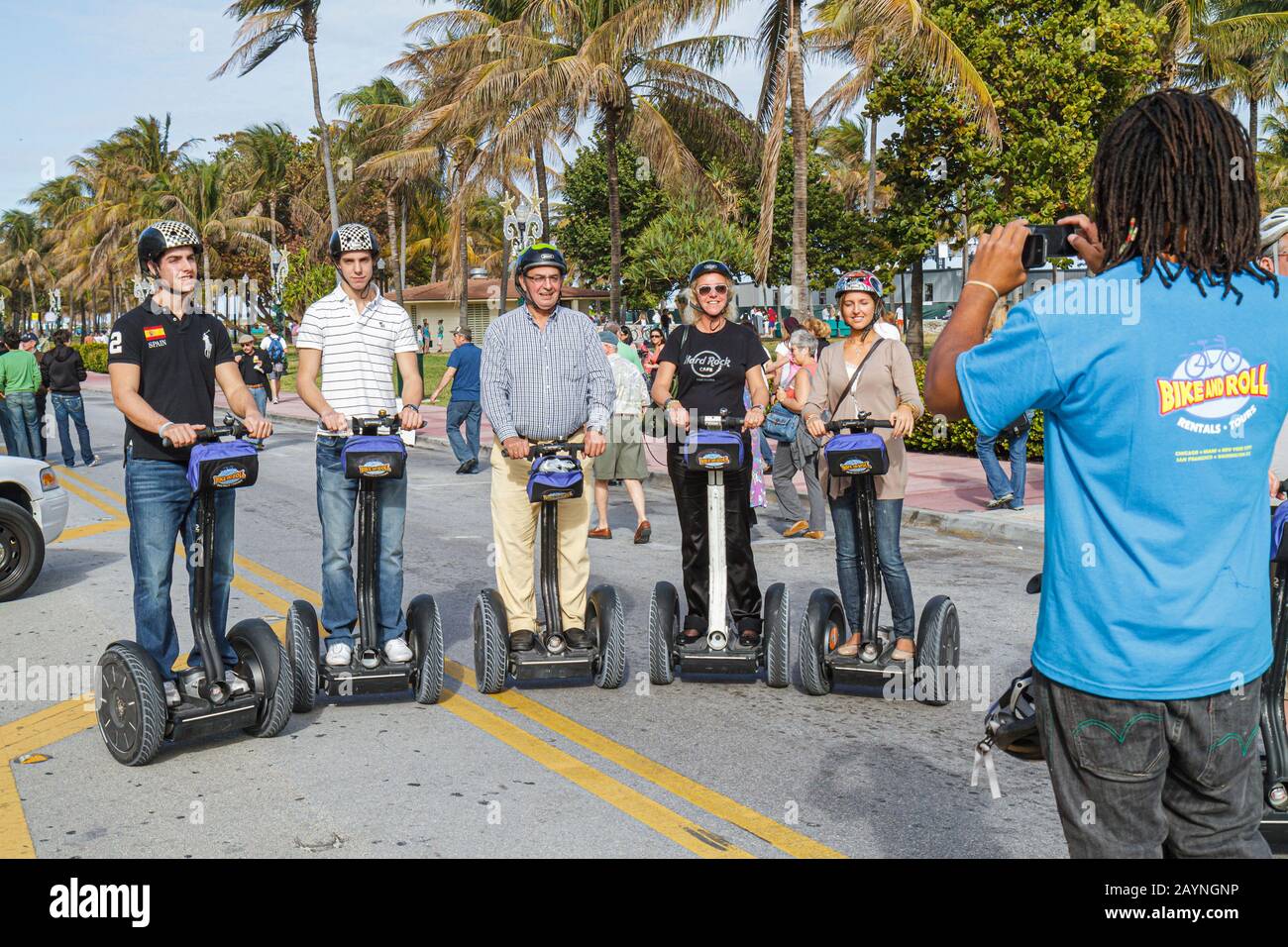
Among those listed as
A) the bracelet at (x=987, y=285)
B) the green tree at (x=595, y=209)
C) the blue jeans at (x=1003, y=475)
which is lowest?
the blue jeans at (x=1003, y=475)

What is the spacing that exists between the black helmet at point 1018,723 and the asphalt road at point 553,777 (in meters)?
1.53

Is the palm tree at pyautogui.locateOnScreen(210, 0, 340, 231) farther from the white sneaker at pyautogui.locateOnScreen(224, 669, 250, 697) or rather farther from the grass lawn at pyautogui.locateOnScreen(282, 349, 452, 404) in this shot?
the white sneaker at pyautogui.locateOnScreen(224, 669, 250, 697)

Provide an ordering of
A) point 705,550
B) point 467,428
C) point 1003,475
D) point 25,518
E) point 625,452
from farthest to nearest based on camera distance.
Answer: point 467,428
point 1003,475
point 625,452
point 25,518
point 705,550

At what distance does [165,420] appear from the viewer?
4820 millimetres

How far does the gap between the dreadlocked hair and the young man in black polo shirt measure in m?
3.71

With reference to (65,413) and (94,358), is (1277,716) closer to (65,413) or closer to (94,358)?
(65,413)

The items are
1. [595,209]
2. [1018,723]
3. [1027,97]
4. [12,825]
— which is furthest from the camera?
[595,209]

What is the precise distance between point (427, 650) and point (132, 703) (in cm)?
133

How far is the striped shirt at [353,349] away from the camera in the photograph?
225 inches

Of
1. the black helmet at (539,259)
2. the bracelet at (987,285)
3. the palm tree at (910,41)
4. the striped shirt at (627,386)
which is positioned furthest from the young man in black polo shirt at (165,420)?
the palm tree at (910,41)

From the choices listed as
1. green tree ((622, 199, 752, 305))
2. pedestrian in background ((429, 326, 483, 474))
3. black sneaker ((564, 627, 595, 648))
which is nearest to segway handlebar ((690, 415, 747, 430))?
black sneaker ((564, 627, 595, 648))

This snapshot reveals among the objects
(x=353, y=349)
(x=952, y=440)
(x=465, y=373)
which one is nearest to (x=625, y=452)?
(x=353, y=349)

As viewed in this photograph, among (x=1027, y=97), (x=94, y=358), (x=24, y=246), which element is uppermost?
(x=24, y=246)

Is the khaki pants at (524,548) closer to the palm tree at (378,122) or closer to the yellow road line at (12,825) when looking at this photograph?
the yellow road line at (12,825)
